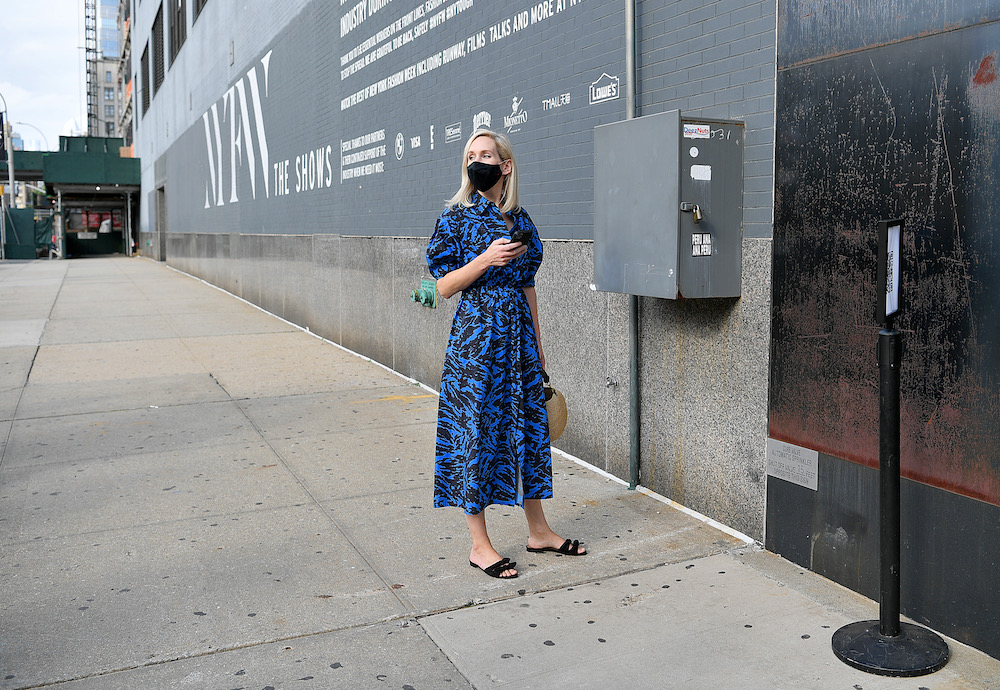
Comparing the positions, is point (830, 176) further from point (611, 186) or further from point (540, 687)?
point (540, 687)

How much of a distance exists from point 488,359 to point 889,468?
158 centimetres

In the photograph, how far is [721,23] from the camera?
4465 millimetres

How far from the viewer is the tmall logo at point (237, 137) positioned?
1499cm

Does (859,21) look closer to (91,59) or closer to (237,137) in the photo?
(237,137)

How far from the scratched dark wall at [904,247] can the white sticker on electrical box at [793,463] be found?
0.06 meters

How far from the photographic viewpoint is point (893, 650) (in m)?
3.18

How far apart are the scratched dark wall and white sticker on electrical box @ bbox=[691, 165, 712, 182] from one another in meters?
0.33

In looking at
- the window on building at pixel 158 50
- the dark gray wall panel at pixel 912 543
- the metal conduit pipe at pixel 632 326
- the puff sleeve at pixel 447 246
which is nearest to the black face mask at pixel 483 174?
the puff sleeve at pixel 447 246

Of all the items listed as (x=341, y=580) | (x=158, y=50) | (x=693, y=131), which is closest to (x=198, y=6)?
(x=158, y=50)

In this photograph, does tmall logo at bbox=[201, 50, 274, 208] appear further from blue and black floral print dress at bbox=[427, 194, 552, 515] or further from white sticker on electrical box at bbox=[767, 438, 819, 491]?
white sticker on electrical box at bbox=[767, 438, 819, 491]

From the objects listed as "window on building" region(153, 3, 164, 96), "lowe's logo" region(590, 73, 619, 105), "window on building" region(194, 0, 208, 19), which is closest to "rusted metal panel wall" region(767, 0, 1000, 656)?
"lowe's logo" region(590, 73, 619, 105)

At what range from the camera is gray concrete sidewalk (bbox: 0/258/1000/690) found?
3.18 metres

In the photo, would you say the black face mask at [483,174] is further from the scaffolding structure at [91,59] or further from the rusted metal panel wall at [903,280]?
the scaffolding structure at [91,59]

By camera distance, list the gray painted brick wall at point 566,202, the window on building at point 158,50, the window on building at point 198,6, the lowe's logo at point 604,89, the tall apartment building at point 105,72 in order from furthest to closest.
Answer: the tall apartment building at point 105,72 < the window on building at point 158,50 < the window on building at point 198,6 < the lowe's logo at point 604,89 < the gray painted brick wall at point 566,202
